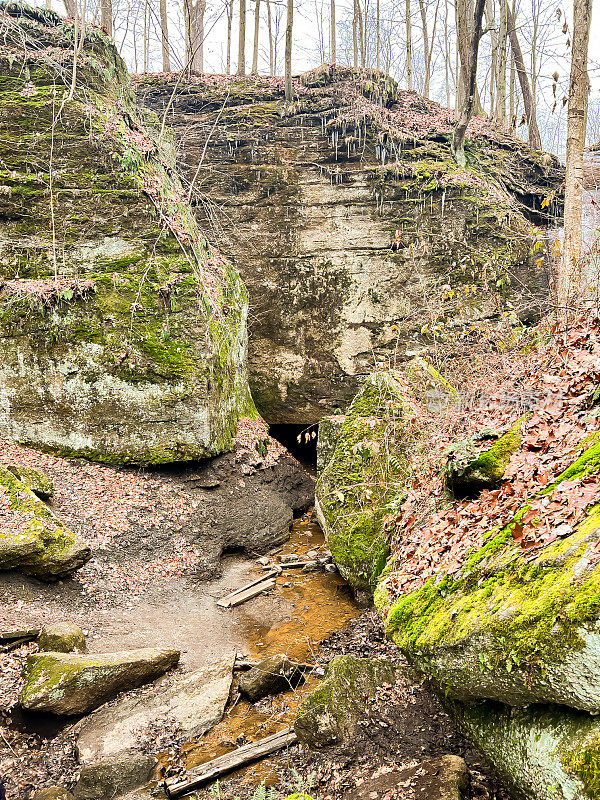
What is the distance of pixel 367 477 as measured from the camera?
8156mm

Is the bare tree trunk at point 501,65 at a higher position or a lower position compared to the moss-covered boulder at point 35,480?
higher

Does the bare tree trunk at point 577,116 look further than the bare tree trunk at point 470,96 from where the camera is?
No

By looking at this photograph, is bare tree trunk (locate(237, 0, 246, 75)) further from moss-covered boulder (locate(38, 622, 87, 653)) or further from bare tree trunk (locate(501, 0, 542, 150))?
moss-covered boulder (locate(38, 622, 87, 653))

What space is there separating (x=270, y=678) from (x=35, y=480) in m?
5.20

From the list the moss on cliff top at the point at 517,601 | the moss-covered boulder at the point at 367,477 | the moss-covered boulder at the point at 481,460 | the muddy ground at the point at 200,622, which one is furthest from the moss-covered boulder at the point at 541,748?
the moss-covered boulder at the point at 367,477

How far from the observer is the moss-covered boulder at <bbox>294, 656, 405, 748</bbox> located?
15.9ft

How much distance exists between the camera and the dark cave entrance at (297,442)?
15784mm

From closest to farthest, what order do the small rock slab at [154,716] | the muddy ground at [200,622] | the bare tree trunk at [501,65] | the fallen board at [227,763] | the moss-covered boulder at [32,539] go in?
the muddy ground at [200,622], the fallen board at [227,763], the small rock slab at [154,716], the moss-covered boulder at [32,539], the bare tree trunk at [501,65]

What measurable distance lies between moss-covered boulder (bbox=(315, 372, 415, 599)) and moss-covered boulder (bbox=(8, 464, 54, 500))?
15.3 feet

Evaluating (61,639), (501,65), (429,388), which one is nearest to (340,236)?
(429,388)

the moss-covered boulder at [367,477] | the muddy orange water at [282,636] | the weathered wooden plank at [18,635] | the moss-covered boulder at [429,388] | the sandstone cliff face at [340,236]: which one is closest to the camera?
the muddy orange water at [282,636]

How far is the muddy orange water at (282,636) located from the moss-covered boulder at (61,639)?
6.32 feet

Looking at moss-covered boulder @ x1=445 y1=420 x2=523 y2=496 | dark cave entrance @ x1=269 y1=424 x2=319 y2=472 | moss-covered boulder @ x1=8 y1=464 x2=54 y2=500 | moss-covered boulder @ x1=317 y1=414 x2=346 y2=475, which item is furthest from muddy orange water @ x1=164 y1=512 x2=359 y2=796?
dark cave entrance @ x1=269 y1=424 x2=319 y2=472

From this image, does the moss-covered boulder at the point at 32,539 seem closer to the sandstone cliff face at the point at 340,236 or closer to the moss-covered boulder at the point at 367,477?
the moss-covered boulder at the point at 367,477
